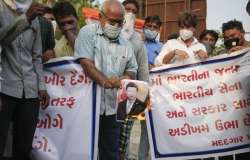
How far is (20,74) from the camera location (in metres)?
5.05

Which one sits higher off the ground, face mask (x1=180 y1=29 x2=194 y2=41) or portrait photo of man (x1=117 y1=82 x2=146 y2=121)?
face mask (x1=180 y1=29 x2=194 y2=41)

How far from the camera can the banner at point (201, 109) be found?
6211mm

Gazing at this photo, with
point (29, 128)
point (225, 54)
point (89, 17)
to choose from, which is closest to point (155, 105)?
point (225, 54)

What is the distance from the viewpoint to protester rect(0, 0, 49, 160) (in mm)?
Answer: 4863

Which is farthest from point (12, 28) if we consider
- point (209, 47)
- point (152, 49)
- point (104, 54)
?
point (209, 47)

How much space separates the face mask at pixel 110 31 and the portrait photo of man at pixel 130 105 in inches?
19.3

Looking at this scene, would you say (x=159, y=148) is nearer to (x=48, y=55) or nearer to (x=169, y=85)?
(x=169, y=85)

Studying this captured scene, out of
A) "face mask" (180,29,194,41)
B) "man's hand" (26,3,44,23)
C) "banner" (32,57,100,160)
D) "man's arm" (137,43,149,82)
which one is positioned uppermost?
"face mask" (180,29,194,41)

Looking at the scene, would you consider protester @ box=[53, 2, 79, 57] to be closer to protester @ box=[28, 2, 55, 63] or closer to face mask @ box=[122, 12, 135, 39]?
protester @ box=[28, 2, 55, 63]

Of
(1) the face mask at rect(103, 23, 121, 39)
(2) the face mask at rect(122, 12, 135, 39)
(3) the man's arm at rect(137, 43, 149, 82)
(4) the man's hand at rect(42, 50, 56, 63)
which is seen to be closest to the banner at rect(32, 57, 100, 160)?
(4) the man's hand at rect(42, 50, 56, 63)

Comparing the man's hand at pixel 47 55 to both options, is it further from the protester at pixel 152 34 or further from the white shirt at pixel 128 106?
the protester at pixel 152 34

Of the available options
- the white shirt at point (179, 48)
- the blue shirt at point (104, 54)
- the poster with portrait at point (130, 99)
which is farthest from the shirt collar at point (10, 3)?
the white shirt at point (179, 48)

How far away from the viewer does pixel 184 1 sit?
2077 cm

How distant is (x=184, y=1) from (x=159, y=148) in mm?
14902
